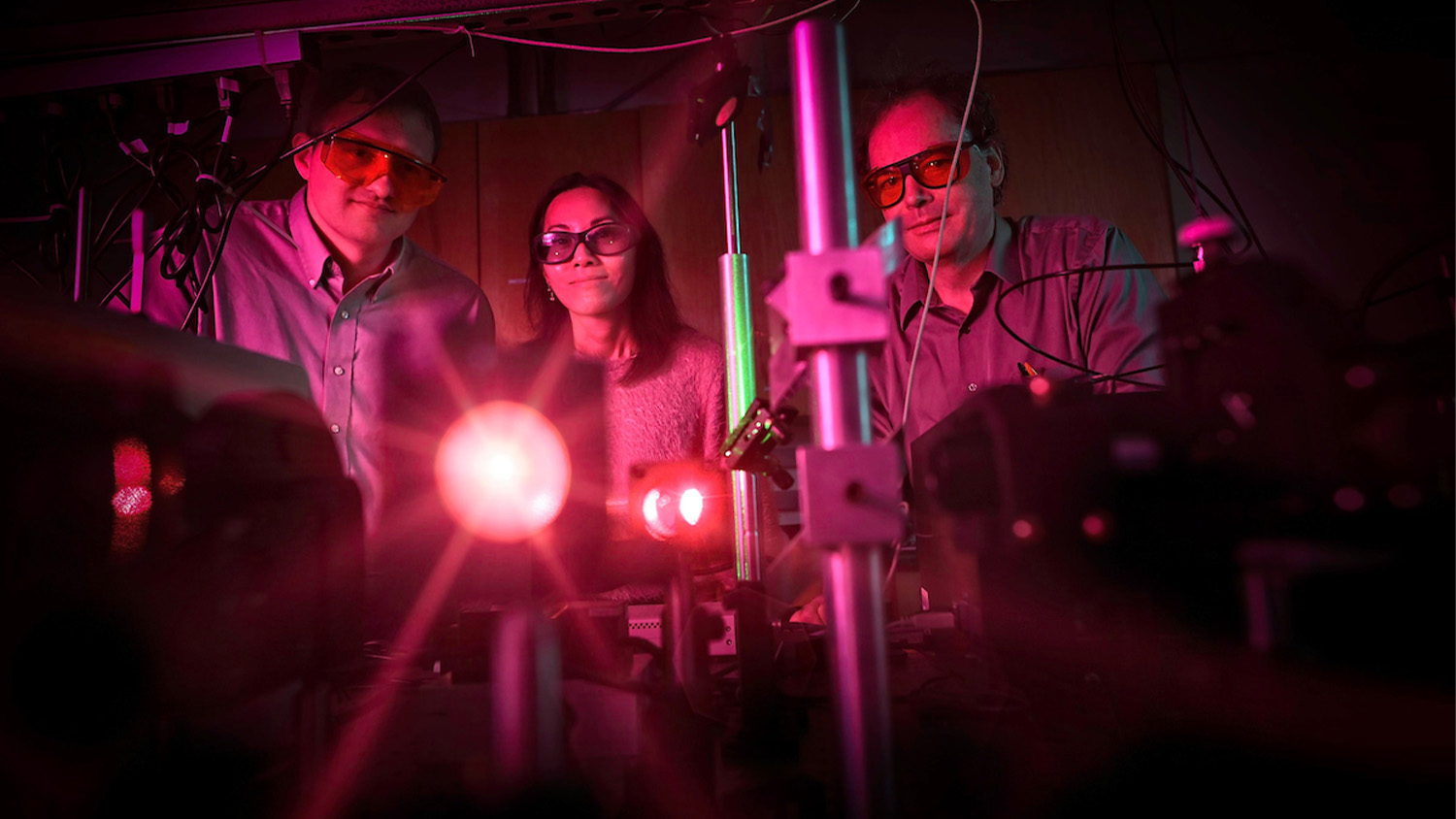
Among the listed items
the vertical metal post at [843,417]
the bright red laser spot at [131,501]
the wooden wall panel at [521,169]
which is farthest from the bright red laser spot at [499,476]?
the wooden wall panel at [521,169]

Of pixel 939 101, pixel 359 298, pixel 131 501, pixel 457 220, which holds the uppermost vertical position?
pixel 457 220

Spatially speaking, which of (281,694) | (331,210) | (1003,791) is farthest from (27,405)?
(331,210)

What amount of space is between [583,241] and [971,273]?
2.79ft

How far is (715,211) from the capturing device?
8.33ft

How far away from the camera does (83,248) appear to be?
2.90 ft

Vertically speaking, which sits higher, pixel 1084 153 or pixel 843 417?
pixel 1084 153

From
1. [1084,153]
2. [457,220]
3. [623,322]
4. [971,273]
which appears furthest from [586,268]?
[1084,153]

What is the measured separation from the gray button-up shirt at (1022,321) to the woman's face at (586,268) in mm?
633

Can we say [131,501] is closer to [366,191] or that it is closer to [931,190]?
[366,191]

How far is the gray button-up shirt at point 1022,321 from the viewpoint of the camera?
4.36ft

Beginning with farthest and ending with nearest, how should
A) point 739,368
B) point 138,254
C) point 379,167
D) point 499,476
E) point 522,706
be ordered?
point 379,167, point 499,476, point 138,254, point 739,368, point 522,706

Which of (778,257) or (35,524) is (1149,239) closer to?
(778,257)

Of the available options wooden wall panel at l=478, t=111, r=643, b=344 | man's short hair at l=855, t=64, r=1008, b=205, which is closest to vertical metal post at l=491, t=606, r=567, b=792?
man's short hair at l=855, t=64, r=1008, b=205

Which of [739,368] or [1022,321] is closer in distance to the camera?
[739,368]
